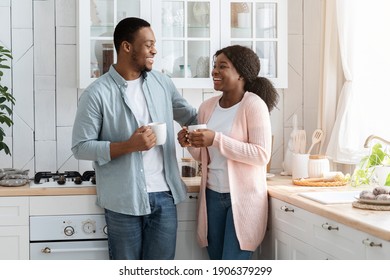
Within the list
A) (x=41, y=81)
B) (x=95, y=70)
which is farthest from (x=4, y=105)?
(x=95, y=70)

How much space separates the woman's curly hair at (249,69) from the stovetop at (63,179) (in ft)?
2.82

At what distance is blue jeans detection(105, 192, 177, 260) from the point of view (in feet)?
9.12

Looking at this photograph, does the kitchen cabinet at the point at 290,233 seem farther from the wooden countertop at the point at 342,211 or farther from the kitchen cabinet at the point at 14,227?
the kitchen cabinet at the point at 14,227

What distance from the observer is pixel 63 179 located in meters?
3.10

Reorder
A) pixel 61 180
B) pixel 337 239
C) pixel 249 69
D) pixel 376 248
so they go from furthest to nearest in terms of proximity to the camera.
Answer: pixel 61 180 → pixel 249 69 → pixel 337 239 → pixel 376 248

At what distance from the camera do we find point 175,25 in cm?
339

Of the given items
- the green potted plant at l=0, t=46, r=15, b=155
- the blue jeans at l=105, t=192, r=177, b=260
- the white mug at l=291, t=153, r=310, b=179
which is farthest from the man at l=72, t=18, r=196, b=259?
the white mug at l=291, t=153, r=310, b=179

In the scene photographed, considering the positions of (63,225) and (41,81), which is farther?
(41,81)

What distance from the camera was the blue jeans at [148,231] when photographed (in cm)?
278

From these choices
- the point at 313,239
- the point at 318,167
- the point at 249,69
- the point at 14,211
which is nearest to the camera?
the point at 313,239

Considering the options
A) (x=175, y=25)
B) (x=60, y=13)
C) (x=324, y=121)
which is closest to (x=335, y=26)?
(x=324, y=121)

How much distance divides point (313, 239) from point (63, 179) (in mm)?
1212

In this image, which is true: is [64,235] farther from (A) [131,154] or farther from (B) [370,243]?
(B) [370,243]

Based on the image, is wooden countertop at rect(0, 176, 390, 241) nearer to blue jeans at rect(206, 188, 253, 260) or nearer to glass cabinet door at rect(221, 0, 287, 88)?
blue jeans at rect(206, 188, 253, 260)
